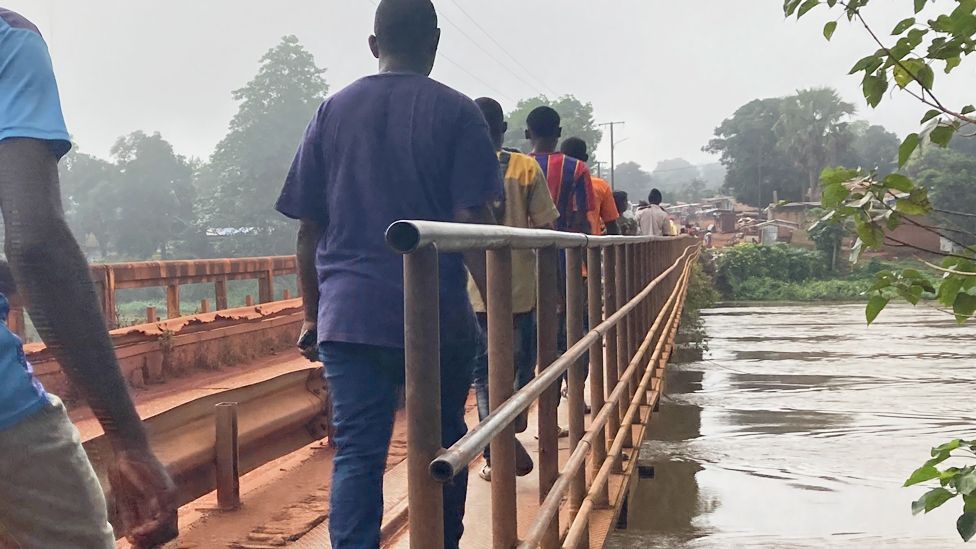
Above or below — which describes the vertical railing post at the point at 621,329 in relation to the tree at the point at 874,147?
below

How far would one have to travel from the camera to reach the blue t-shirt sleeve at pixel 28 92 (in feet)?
4.33

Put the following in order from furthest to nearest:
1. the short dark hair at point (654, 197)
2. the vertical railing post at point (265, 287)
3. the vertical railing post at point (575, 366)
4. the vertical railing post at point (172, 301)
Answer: the short dark hair at point (654, 197), the vertical railing post at point (265, 287), the vertical railing post at point (172, 301), the vertical railing post at point (575, 366)

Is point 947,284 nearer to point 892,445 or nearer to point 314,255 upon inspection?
point 314,255

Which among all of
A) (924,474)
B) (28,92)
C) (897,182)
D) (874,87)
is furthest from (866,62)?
(28,92)

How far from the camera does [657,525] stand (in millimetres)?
6668

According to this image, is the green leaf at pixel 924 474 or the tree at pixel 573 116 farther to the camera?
the tree at pixel 573 116

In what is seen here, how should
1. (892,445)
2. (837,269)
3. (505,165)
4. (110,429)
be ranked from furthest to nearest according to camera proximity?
(837,269), (892,445), (505,165), (110,429)

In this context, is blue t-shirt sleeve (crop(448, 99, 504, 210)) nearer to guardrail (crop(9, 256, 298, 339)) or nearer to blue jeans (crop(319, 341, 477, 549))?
blue jeans (crop(319, 341, 477, 549))

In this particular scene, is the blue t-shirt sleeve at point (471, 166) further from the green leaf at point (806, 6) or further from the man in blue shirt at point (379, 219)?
the green leaf at point (806, 6)

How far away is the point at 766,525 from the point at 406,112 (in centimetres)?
501

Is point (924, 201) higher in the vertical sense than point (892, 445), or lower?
higher

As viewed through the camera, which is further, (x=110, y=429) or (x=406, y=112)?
(x=406, y=112)

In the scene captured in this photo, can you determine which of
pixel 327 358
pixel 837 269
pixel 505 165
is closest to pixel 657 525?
pixel 505 165

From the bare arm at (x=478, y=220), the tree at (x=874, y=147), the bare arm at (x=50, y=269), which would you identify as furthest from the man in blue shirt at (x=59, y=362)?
the tree at (x=874, y=147)
